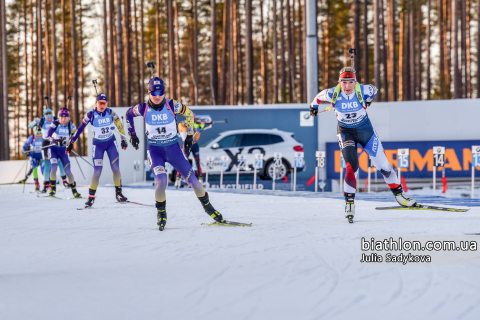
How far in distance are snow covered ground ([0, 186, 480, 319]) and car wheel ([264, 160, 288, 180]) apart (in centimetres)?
857

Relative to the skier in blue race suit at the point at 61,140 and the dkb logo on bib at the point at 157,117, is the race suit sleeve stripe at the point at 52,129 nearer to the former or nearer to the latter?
the skier in blue race suit at the point at 61,140

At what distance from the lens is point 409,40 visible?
37.0 m

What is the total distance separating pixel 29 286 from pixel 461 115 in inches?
555

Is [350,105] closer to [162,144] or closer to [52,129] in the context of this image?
[162,144]

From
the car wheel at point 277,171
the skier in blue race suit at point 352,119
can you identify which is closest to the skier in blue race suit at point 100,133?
the skier in blue race suit at point 352,119

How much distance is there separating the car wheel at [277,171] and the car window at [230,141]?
3.84 ft

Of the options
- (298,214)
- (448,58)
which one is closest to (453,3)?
(448,58)

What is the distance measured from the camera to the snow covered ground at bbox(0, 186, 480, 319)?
3.15 metres

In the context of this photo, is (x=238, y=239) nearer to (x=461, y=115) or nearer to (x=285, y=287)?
(x=285, y=287)

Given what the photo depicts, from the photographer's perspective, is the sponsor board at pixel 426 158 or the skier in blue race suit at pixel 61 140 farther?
the sponsor board at pixel 426 158

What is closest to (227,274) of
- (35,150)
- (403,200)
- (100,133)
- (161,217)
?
(161,217)

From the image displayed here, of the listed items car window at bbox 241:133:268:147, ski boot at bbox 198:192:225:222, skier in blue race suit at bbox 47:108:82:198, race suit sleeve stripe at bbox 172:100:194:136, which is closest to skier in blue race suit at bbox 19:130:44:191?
skier in blue race suit at bbox 47:108:82:198

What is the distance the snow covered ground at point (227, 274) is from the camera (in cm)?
315

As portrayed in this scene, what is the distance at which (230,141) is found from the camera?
15.8 metres
